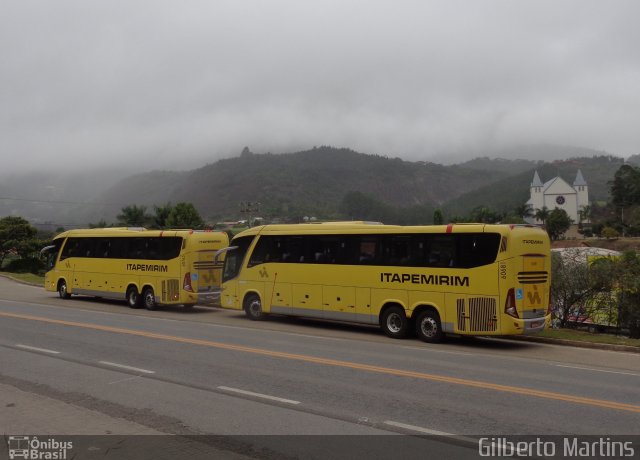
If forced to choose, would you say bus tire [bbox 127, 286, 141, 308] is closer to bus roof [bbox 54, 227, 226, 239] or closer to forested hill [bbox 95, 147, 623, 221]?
bus roof [bbox 54, 227, 226, 239]

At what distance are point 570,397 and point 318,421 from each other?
4155mm

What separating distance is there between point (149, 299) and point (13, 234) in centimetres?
3435

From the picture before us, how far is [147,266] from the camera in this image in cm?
2297

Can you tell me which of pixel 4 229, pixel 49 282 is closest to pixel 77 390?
pixel 49 282

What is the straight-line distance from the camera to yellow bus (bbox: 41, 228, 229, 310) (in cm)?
2194

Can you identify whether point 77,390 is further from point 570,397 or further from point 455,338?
point 455,338

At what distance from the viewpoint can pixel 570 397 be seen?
351 inches

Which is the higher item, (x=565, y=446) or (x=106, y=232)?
(x=106, y=232)

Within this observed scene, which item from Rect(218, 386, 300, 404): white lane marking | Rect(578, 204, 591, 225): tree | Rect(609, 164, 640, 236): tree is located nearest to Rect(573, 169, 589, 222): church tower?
Rect(578, 204, 591, 225): tree

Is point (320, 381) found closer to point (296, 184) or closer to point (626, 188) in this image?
point (296, 184)

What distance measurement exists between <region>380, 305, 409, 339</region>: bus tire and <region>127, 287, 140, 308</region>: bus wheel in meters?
11.5

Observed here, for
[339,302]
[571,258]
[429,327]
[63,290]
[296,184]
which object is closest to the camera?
[429,327]

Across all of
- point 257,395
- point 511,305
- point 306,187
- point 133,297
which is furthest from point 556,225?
point 257,395

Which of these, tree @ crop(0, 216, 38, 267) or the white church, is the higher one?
the white church
